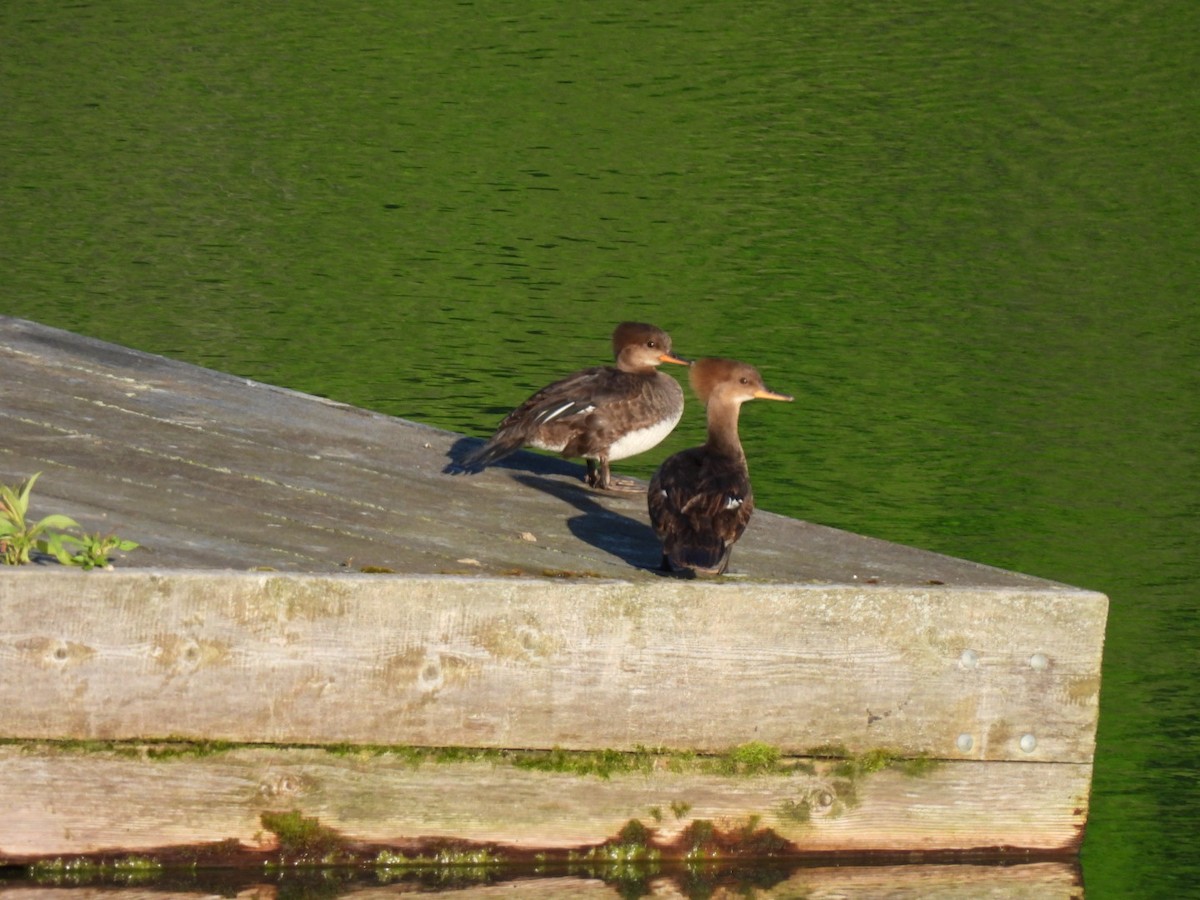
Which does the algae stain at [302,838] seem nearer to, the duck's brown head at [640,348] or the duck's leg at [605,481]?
the duck's leg at [605,481]

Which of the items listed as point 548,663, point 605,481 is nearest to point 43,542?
point 548,663

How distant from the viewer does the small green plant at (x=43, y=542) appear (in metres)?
5.73

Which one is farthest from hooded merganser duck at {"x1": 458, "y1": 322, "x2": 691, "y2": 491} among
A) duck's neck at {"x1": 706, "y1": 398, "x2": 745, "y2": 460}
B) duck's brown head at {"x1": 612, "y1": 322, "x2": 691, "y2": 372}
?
duck's neck at {"x1": 706, "y1": 398, "x2": 745, "y2": 460}

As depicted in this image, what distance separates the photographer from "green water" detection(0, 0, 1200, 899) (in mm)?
10836

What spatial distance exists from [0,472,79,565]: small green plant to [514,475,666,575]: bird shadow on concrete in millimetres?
1881

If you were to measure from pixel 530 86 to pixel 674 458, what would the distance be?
15350mm

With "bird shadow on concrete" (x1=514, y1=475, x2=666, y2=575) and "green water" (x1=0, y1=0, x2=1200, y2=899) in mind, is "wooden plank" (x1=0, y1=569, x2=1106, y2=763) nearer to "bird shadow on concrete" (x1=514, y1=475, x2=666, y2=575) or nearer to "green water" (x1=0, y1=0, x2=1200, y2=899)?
"bird shadow on concrete" (x1=514, y1=475, x2=666, y2=575)

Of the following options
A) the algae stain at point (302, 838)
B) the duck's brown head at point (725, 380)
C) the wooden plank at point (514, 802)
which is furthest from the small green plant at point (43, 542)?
the duck's brown head at point (725, 380)

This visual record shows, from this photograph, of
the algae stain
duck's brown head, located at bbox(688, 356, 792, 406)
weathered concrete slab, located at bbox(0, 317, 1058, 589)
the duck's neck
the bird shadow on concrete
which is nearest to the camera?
the algae stain

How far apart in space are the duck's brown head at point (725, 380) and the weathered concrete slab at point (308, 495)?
493mm

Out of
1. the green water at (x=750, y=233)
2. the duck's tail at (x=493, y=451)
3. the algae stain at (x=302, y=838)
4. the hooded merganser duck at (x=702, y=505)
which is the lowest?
the algae stain at (x=302, y=838)

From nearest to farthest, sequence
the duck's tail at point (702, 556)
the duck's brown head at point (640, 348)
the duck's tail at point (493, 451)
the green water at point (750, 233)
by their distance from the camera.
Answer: the duck's tail at point (702, 556)
the duck's tail at point (493, 451)
the duck's brown head at point (640, 348)
the green water at point (750, 233)

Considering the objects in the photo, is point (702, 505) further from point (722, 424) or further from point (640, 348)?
point (640, 348)

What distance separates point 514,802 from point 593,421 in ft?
6.66
